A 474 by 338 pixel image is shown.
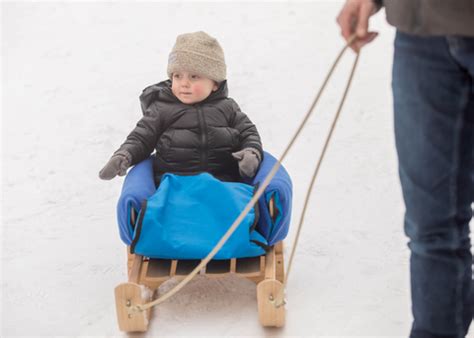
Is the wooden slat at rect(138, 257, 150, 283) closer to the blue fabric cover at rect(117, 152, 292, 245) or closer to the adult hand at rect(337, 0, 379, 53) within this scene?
the blue fabric cover at rect(117, 152, 292, 245)

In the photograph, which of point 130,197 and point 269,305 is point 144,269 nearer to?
point 130,197


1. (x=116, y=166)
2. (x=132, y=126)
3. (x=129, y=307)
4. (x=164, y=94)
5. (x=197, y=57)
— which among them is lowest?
(x=129, y=307)

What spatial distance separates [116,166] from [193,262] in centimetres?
30

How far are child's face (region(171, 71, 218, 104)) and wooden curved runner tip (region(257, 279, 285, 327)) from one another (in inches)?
20.9

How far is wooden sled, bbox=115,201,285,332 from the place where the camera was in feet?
6.47

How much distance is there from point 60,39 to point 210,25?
677 mm

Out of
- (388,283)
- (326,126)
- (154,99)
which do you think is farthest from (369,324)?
(326,126)

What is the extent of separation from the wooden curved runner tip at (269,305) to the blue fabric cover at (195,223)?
0.12 m

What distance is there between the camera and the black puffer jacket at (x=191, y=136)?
2203mm

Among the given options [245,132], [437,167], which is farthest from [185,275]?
[437,167]

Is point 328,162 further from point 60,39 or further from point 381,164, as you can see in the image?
point 60,39

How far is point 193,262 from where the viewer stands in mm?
2092

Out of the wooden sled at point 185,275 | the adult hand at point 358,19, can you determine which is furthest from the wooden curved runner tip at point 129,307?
the adult hand at point 358,19

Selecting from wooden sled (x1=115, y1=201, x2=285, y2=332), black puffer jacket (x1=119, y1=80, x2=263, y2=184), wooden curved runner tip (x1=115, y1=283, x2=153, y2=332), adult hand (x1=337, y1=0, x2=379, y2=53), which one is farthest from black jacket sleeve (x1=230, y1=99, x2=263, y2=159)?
adult hand (x1=337, y1=0, x2=379, y2=53)
